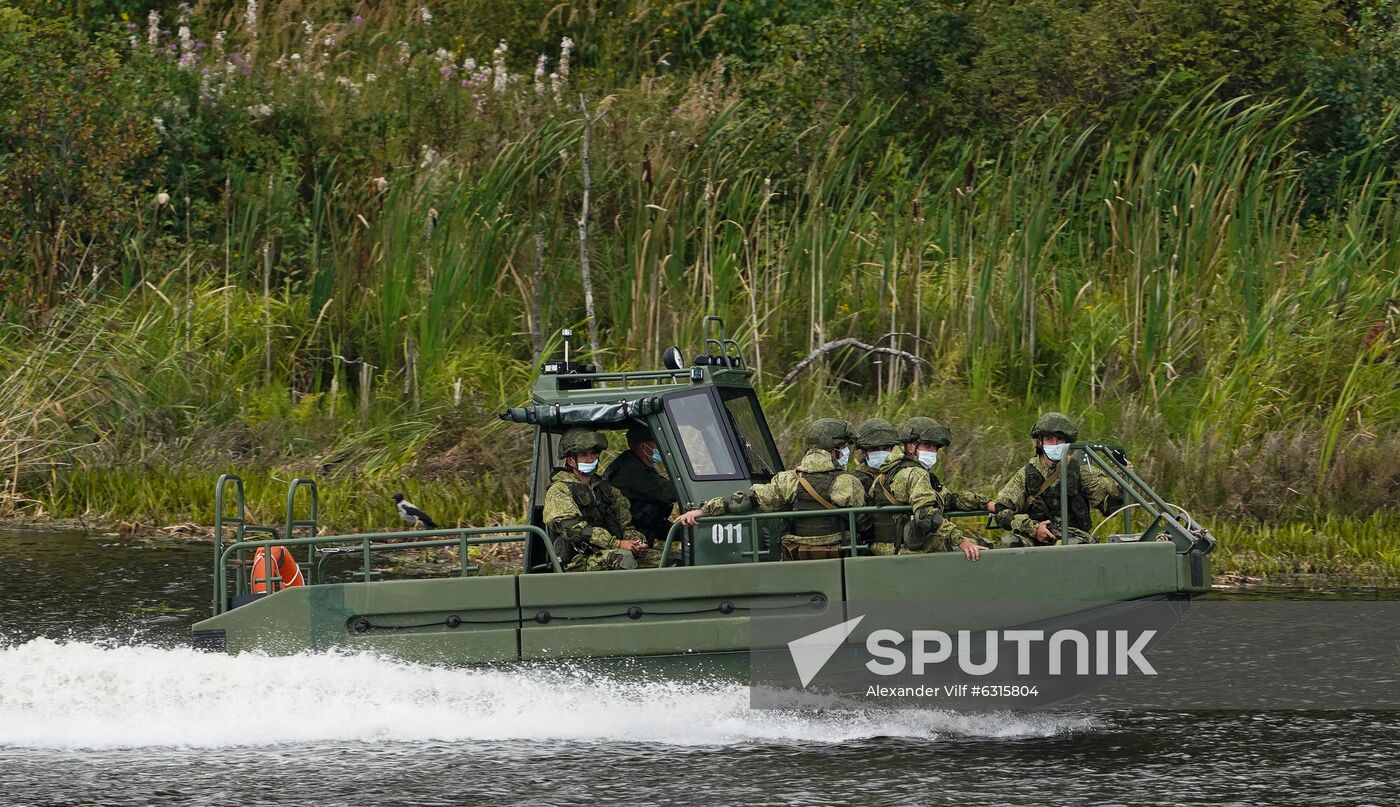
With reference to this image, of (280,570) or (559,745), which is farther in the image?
(280,570)

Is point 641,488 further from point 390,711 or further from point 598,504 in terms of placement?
point 390,711

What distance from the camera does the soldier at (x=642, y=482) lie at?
10641 mm

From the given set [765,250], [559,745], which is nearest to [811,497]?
[559,745]

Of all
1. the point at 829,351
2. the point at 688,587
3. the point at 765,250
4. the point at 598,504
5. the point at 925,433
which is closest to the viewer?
the point at 688,587

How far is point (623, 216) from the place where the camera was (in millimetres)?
20141

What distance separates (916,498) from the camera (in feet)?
31.2

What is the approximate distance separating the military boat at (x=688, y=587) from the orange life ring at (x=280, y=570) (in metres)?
0.24

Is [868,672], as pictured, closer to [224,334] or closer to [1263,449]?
[1263,449]

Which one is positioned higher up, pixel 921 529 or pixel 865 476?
pixel 865 476

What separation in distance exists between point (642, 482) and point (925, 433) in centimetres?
169

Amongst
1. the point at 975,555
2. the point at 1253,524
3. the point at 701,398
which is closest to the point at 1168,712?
the point at 975,555

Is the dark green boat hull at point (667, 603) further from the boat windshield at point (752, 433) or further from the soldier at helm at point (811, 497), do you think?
the boat windshield at point (752, 433)

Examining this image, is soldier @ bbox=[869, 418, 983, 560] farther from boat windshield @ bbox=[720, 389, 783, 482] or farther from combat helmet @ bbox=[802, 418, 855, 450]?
boat windshield @ bbox=[720, 389, 783, 482]

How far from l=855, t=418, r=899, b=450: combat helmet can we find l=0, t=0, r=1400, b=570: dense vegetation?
5.20 meters
